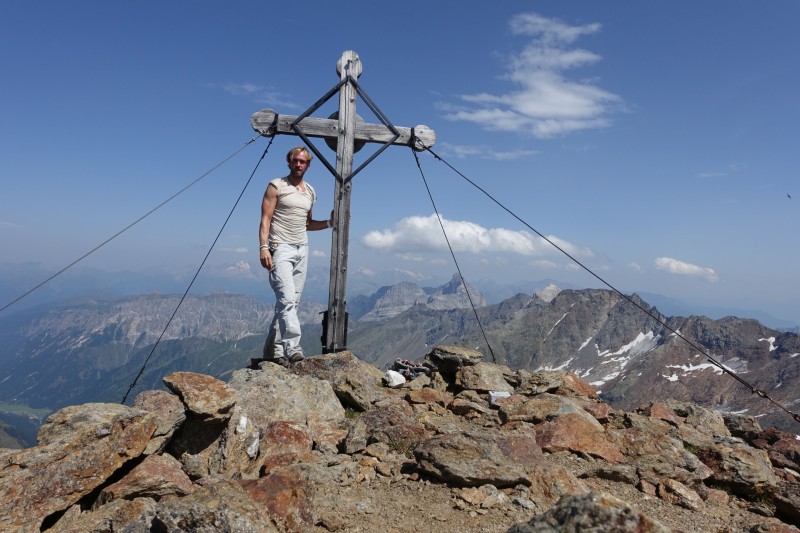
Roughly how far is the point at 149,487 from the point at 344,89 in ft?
31.5

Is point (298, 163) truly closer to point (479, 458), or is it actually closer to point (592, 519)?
point (479, 458)

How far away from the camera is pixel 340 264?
37.5 feet

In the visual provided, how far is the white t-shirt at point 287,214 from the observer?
9.82m

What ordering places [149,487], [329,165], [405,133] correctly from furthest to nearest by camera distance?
[405,133], [329,165], [149,487]

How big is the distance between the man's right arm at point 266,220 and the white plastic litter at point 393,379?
13.3 feet

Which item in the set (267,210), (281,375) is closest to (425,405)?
(281,375)

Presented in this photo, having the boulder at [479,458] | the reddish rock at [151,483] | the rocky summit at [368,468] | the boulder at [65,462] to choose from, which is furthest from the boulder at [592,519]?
the boulder at [65,462]

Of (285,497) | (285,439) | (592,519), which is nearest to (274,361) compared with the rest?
(285,439)

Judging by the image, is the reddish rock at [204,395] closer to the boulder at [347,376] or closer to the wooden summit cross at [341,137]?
the boulder at [347,376]

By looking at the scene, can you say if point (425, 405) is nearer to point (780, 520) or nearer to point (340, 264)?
point (340, 264)

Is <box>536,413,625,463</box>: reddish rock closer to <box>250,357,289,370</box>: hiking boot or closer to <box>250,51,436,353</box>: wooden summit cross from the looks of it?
<box>250,357,289,370</box>: hiking boot

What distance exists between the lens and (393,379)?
37.5ft

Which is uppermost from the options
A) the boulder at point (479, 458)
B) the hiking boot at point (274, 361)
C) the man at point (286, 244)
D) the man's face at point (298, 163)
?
the man's face at point (298, 163)

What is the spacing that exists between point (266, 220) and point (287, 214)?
483mm
